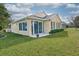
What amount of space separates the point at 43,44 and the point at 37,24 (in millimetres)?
251

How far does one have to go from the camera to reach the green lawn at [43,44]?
2.58 metres

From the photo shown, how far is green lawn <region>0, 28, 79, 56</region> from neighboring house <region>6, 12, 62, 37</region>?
0.23 ft

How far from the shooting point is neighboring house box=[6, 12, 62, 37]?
2.63 m

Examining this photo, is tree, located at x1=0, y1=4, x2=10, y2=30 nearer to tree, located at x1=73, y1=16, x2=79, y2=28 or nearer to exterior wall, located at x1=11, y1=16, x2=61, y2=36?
exterior wall, located at x1=11, y1=16, x2=61, y2=36

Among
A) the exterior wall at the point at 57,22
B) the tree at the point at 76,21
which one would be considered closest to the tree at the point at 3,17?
the exterior wall at the point at 57,22

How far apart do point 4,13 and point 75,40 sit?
0.91 m

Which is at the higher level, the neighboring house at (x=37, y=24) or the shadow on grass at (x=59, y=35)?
the neighboring house at (x=37, y=24)

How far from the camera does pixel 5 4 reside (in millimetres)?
2615

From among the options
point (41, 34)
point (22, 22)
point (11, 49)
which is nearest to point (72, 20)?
point (41, 34)

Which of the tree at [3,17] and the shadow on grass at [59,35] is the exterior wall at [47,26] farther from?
the tree at [3,17]

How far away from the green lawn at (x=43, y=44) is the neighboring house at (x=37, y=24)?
7cm

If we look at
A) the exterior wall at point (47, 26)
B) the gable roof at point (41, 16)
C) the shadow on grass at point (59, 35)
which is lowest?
the shadow on grass at point (59, 35)

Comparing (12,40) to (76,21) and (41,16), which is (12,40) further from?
(76,21)

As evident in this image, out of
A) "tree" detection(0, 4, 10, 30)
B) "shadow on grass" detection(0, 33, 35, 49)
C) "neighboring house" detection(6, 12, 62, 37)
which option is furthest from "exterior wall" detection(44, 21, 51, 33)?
"tree" detection(0, 4, 10, 30)
